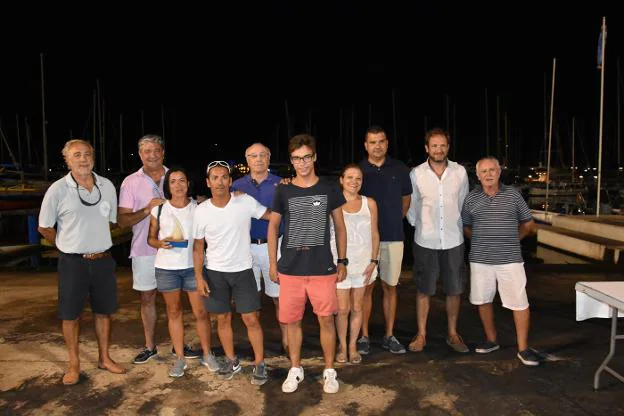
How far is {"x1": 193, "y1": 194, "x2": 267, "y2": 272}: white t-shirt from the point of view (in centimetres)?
420

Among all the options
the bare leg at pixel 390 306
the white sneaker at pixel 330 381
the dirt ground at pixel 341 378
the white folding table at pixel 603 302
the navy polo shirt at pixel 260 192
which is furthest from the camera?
the bare leg at pixel 390 306

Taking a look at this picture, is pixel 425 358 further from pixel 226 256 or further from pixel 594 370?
pixel 226 256

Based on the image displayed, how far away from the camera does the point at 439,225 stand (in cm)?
505

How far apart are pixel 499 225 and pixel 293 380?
8.01 feet

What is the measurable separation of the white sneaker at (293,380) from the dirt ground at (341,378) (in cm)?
6

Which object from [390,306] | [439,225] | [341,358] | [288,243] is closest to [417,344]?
[390,306]

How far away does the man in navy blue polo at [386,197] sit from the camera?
498cm

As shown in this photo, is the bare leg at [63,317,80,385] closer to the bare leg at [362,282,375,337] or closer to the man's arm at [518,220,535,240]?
the bare leg at [362,282,375,337]

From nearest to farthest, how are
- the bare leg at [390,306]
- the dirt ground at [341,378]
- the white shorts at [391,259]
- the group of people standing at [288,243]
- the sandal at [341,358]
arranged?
the dirt ground at [341,378], the group of people standing at [288,243], the sandal at [341,358], the white shorts at [391,259], the bare leg at [390,306]

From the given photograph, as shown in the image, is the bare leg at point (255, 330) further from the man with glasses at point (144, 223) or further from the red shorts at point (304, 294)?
the man with glasses at point (144, 223)

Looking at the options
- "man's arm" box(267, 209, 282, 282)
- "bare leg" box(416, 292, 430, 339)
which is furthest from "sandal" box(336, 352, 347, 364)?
"man's arm" box(267, 209, 282, 282)

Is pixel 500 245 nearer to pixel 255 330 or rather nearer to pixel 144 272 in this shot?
pixel 255 330

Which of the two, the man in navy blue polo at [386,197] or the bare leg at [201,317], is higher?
the man in navy blue polo at [386,197]

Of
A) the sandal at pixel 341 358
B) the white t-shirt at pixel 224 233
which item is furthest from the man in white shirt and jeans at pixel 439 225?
the white t-shirt at pixel 224 233
